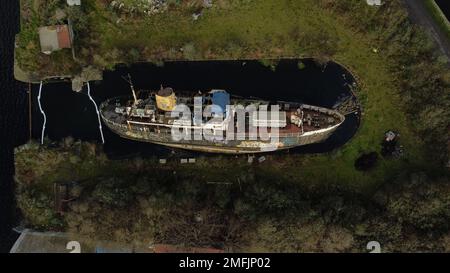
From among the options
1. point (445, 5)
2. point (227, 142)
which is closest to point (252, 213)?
point (227, 142)

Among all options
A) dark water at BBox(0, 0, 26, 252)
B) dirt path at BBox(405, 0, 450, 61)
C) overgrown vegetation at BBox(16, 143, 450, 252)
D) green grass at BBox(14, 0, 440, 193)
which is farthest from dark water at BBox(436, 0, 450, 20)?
dark water at BBox(0, 0, 26, 252)

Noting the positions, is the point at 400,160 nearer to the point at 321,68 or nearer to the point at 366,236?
the point at 366,236

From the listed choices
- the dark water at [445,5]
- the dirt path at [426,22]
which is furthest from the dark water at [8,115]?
the dark water at [445,5]

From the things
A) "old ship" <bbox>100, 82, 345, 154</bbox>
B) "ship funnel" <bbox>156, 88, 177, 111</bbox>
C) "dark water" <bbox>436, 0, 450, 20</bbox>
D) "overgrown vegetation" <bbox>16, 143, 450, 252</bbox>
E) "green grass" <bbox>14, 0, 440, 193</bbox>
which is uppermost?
"dark water" <bbox>436, 0, 450, 20</bbox>

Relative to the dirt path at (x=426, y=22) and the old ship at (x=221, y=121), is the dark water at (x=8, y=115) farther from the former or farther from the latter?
the dirt path at (x=426, y=22)

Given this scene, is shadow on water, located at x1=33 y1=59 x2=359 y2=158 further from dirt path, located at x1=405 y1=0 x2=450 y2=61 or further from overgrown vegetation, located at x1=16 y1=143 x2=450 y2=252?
dirt path, located at x1=405 y1=0 x2=450 y2=61

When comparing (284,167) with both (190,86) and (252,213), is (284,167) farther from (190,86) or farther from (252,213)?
(190,86)

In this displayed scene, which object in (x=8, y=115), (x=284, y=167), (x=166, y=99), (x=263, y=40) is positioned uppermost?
(x=263, y=40)
